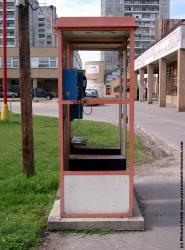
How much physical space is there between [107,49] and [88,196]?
276 centimetres

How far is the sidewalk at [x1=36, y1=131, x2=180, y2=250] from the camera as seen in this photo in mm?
5520

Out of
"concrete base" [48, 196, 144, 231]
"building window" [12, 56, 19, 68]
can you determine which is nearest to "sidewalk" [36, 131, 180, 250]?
"concrete base" [48, 196, 144, 231]

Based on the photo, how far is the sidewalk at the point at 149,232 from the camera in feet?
18.1

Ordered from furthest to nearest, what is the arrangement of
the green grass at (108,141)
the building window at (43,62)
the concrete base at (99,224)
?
1. the building window at (43,62)
2. the green grass at (108,141)
3. the concrete base at (99,224)

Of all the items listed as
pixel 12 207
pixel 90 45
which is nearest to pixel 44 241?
pixel 12 207

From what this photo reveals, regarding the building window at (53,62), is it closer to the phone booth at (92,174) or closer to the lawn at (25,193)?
the lawn at (25,193)

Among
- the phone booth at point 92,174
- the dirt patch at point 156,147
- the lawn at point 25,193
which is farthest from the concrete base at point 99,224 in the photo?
the dirt patch at point 156,147

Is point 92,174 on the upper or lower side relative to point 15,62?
lower

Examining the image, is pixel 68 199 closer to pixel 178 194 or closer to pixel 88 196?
pixel 88 196

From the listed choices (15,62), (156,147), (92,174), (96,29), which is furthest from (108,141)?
(15,62)

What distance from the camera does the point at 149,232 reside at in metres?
6.04

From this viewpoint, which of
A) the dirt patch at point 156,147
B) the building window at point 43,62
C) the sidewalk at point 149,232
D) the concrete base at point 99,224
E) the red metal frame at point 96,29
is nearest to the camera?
the sidewalk at point 149,232

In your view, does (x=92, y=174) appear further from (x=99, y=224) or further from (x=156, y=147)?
(x=156, y=147)

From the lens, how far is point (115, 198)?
632 cm
